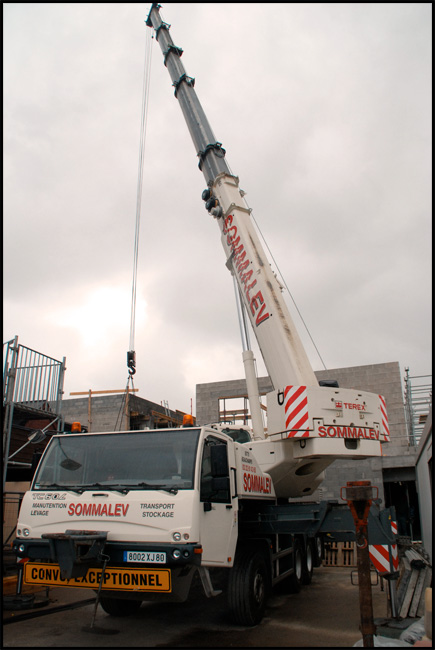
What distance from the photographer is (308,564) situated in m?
9.68

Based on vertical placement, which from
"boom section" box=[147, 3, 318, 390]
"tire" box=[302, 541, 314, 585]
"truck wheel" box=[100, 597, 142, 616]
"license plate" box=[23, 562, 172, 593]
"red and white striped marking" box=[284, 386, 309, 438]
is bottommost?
"tire" box=[302, 541, 314, 585]

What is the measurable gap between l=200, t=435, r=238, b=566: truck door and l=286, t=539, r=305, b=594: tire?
3.14 meters

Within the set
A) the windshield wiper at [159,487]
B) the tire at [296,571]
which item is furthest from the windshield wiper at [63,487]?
the tire at [296,571]

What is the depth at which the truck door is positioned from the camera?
5.30 meters

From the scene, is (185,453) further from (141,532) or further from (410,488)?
(410,488)

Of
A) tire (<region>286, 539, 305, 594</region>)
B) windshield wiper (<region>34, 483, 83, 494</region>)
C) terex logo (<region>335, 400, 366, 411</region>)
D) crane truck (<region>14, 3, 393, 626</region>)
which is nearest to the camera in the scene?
crane truck (<region>14, 3, 393, 626</region>)

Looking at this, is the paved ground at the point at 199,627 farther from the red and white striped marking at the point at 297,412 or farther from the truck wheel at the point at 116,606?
the red and white striped marking at the point at 297,412

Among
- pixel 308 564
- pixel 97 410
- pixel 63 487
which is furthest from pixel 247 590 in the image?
pixel 97 410

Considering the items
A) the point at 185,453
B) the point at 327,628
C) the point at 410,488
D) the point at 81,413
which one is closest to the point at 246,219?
the point at 185,453

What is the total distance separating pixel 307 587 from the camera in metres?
9.24

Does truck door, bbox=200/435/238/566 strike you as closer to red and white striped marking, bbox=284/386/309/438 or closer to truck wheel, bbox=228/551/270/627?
truck wheel, bbox=228/551/270/627

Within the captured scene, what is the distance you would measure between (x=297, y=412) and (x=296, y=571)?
351 cm

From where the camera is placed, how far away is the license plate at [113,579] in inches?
190

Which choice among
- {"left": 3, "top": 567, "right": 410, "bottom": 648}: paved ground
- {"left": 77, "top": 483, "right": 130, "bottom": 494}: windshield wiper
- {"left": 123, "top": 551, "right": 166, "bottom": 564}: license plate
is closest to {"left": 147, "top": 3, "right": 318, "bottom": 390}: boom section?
{"left": 3, "top": 567, "right": 410, "bottom": 648}: paved ground
